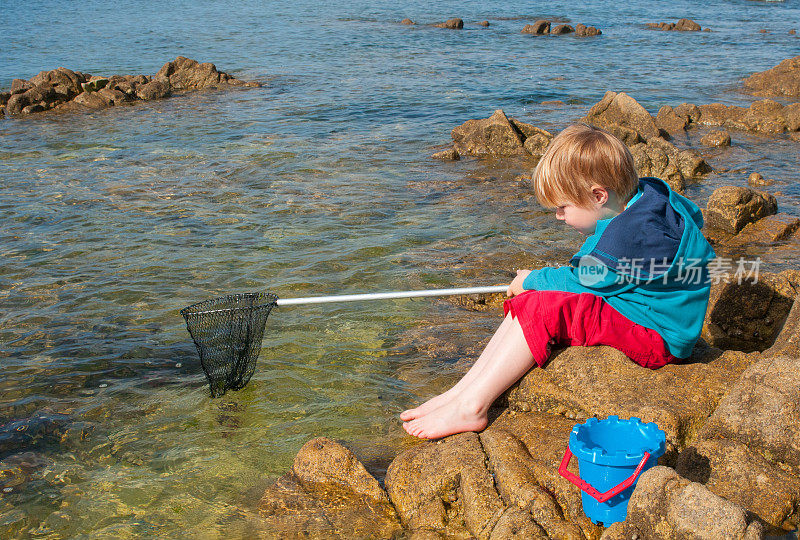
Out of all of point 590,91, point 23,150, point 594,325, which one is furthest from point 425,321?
point 590,91

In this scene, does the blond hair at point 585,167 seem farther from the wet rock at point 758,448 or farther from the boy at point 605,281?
the wet rock at point 758,448

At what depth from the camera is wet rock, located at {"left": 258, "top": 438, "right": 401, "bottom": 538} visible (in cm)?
346

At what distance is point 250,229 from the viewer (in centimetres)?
849

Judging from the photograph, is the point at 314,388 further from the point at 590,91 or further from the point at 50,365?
the point at 590,91

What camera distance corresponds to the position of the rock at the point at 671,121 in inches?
537

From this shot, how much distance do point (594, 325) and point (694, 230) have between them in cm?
72

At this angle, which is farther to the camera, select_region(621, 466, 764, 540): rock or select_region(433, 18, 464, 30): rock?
select_region(433, 18, 464, 30): rock

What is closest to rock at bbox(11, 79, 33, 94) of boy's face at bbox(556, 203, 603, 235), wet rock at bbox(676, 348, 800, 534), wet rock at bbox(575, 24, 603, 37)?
boy's face at bbox(556, 203, 603, 235)

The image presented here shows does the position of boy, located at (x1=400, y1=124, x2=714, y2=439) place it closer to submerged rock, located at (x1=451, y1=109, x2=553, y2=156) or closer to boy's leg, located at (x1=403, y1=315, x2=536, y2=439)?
boy's leg, located at (x1=403, y1=315, x2=536, y2=439)

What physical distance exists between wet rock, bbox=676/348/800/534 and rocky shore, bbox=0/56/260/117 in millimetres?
16210

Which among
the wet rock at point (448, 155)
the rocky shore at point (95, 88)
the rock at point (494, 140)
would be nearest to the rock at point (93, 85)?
the rocky shore at point (95, 88)

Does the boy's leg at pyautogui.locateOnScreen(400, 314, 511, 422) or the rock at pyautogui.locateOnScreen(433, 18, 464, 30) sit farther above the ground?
the rock at pyautogui.locateOnScreen(433, 18, 464, 30)

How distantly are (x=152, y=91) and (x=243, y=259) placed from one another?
11532 millimetres

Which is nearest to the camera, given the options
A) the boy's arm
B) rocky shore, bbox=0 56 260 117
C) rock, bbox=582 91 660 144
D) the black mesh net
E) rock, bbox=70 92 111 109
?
the boy's arm
